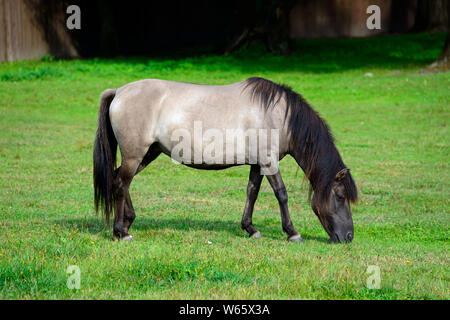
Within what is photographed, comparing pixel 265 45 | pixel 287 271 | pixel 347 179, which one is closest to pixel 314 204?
pixel 347 179

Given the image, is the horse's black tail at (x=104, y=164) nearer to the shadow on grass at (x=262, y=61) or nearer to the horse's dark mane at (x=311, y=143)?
the horse's dark mane at (x=311, y=143)

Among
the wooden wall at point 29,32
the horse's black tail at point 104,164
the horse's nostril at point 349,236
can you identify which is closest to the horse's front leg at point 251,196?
the horse's nostril at point 349,236

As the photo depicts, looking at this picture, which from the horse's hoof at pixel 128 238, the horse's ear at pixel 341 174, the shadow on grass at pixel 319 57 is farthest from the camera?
the shadow on grass at pixel 319 57

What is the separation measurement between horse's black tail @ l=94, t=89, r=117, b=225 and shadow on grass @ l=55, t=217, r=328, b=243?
41cm

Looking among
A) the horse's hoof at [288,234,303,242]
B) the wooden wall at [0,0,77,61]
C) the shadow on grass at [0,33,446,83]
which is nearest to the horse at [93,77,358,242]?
the horse's hoof at [288,234,303,242]

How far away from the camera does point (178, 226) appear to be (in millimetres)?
8719

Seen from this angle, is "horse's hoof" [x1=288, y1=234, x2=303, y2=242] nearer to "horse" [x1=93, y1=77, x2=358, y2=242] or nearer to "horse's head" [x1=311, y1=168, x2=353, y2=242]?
"horse" [x1=93, y1=77, x2=358, y2=242]

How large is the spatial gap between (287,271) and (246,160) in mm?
2159

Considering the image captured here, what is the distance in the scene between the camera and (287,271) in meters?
6.21

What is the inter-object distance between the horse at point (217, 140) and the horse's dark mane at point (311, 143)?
12 mm

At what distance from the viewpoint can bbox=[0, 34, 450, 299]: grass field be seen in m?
5.89

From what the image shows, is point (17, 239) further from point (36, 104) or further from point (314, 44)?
point (314, 44)

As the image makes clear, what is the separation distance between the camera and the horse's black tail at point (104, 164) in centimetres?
794
